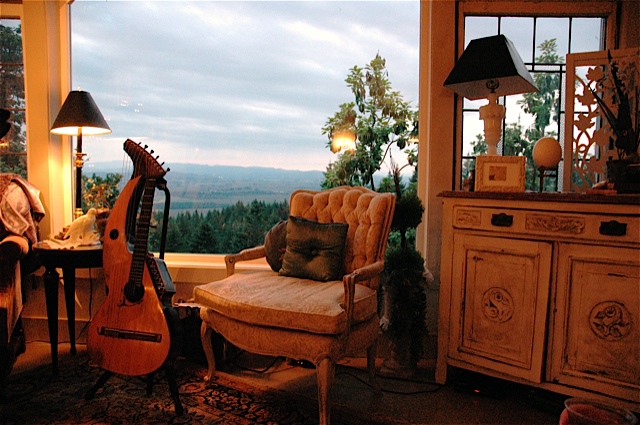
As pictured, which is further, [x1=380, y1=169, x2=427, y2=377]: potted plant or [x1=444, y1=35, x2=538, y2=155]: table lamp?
[x1=380, y1=169, x2=427, y2=377]: potted plant

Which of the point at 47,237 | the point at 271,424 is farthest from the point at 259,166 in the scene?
the point at 271,424

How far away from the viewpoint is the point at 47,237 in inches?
123

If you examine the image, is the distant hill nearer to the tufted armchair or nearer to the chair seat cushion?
the tufted armchair

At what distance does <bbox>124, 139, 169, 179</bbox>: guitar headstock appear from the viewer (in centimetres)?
215

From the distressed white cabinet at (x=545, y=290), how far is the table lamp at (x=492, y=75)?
491 mm

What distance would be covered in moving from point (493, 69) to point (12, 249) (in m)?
2.69

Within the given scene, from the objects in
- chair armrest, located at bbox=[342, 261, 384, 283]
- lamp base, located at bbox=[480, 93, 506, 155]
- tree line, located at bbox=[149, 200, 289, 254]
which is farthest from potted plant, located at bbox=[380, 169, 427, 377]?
tree line, located at bbox=[149, 200, 289, 254]

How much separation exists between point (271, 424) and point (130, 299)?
0.87 m

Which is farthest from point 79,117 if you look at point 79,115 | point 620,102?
point 620,102

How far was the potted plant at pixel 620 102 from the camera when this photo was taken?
2207 mm

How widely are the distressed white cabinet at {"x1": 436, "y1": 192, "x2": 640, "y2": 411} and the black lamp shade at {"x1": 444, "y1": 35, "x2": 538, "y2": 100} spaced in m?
Result: 0.63

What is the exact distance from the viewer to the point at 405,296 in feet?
8.14

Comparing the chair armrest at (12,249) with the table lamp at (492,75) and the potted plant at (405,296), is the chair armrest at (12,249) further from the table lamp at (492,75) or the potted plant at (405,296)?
the table lamp at (492,75)

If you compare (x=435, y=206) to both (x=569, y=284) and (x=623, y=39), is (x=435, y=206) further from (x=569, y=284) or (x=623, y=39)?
(x=623, y=39)
